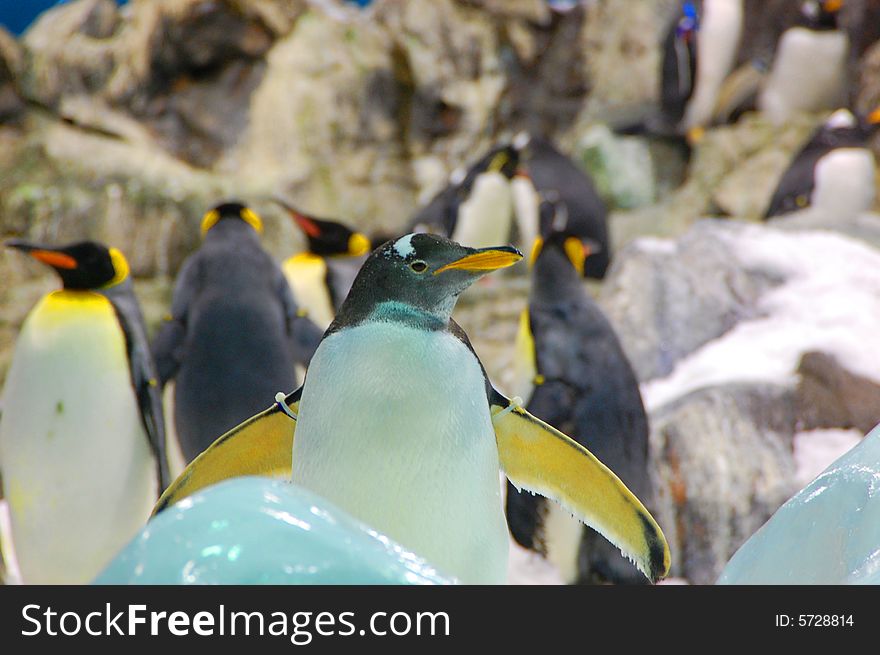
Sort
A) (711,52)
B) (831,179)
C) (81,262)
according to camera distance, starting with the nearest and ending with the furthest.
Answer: (81,262), (831,179), (711,52)

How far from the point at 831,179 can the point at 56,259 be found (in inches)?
176

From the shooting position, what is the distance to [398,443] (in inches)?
59.4

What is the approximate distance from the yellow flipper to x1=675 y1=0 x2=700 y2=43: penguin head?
253 inches

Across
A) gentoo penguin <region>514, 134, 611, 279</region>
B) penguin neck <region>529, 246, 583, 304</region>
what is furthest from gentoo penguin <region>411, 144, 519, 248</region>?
penguin neck <region>529, 246, 583, 304</region>

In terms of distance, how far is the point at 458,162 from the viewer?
7.73 metres

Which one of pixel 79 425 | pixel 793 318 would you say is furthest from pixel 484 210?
pixel 79 425

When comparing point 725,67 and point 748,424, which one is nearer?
point 748,424

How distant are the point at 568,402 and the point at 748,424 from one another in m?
0.65

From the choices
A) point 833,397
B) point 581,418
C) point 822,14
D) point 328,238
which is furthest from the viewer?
point 822,14

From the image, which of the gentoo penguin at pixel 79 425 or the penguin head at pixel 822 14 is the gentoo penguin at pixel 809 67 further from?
the gentoo penguin at pixel 79 425

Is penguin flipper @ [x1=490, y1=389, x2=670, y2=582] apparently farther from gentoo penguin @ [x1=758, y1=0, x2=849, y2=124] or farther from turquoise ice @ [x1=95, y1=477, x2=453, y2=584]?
gentoo penguin @ [x1=758, y1=0, x2=849, y2=124]

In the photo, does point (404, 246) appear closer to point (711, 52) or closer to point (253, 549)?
point (253, 549)

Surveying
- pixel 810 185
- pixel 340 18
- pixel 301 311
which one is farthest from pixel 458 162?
pixel 301 311

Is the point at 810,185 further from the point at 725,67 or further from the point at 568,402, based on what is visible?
the point at 568,402
